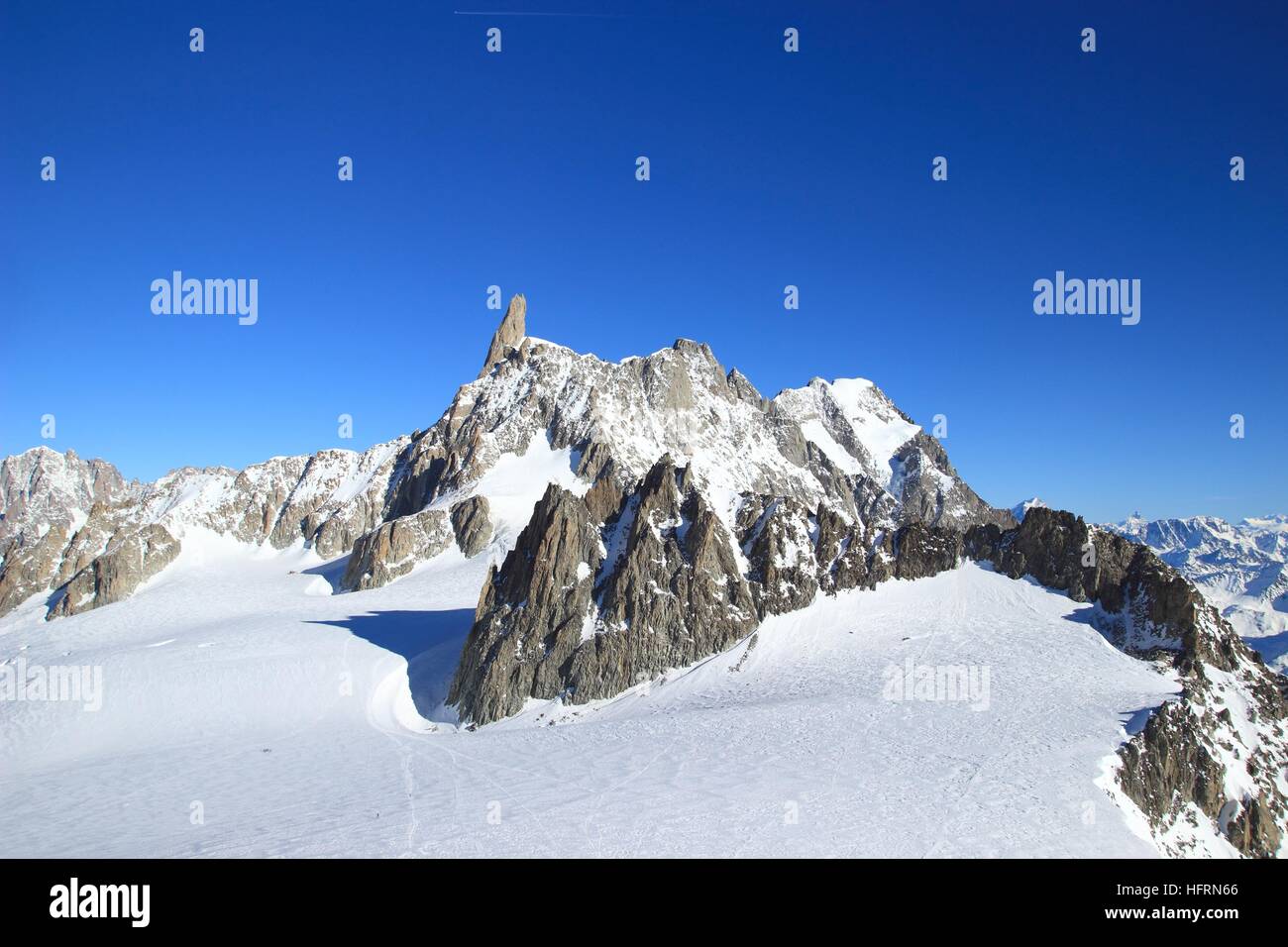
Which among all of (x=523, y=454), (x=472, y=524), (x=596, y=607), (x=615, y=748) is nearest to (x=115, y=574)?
(x=472, y=524)

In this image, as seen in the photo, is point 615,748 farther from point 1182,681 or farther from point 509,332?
point 509,332

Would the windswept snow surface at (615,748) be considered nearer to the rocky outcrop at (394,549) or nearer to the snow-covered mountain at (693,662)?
the snow-covered mountain at (693,662)

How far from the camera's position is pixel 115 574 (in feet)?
301

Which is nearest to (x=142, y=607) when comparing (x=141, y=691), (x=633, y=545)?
(x=141, y=691)

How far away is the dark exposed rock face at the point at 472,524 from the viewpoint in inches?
3718

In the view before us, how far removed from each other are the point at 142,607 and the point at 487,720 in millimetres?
61861

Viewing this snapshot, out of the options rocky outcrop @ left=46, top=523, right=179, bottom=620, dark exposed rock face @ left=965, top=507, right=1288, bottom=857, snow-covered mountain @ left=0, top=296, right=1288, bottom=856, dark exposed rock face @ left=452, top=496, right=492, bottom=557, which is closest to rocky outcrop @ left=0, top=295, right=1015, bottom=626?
dark exposed rock face @ left=452, top=496, right=492, bottom=557

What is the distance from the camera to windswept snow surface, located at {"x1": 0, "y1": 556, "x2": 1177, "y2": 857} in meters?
23.7

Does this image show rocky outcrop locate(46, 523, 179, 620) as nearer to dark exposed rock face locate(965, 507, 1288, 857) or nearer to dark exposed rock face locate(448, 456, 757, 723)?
dark exposed rock face locate(448, 456, 757, 723)

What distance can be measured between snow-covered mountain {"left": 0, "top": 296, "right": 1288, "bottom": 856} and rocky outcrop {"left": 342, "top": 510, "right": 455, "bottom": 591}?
0.44 m

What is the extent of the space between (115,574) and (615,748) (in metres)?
91.3

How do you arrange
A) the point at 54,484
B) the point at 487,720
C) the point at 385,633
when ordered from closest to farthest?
the point at 487,720 → the point at 385,633 → the point at 54,484
